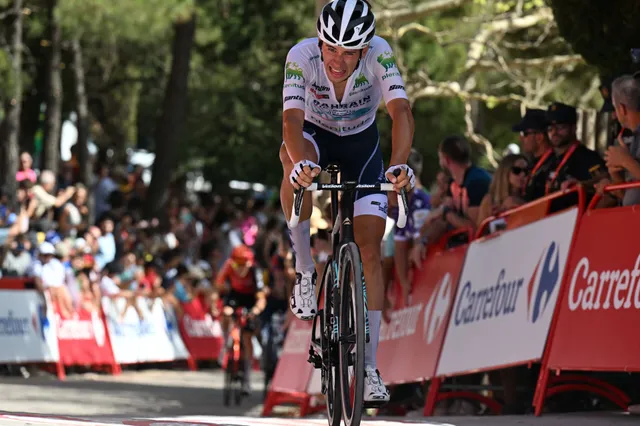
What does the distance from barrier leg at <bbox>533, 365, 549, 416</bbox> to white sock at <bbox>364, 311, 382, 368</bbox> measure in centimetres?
182

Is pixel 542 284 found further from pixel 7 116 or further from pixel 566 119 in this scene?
pixel 7 116

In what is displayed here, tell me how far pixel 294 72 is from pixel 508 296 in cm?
313

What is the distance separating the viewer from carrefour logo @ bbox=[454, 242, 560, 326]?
388 inches

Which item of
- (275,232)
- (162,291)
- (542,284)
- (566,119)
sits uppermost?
(566,119)

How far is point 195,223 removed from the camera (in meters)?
29.3

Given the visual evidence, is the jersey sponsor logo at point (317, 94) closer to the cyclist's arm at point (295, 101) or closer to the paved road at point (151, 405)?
the cyclist's arm at point (295, 101)

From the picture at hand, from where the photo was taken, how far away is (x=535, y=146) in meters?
11.4

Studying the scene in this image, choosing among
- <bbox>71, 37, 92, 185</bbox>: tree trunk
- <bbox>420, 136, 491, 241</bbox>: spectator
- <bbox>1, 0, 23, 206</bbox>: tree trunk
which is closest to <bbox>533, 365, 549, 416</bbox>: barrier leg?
<bbox>420, 136, 491, 241</bbox>: spectator

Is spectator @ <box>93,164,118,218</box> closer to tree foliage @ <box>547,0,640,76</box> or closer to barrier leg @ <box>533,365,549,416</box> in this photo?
tree foliage @ <box>547,0,640,76</box>

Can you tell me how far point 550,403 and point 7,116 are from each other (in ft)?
57.7

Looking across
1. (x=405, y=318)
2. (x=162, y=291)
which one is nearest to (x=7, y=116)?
(x=162, y=291)

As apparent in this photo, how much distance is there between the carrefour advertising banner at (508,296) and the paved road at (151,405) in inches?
33.1

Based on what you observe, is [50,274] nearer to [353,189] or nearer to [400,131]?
[400,131]

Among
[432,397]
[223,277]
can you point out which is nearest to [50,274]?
[223,277]
